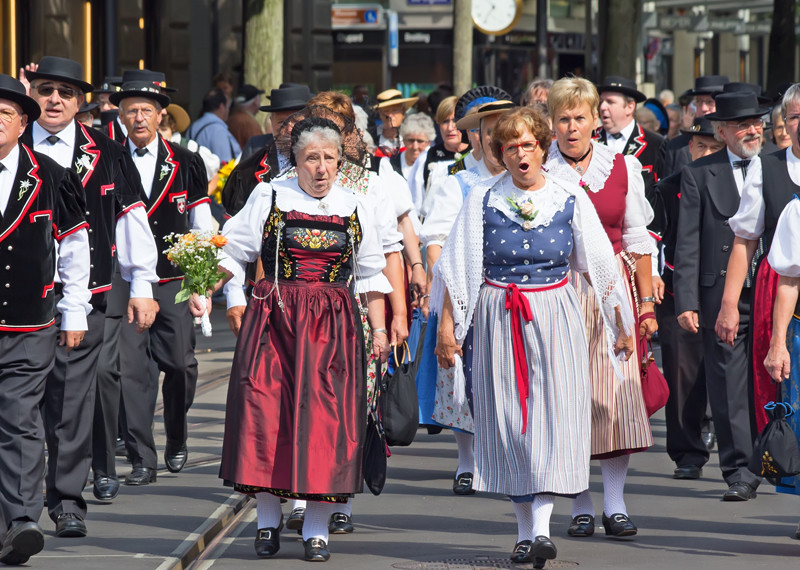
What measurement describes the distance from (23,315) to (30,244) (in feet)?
0.99

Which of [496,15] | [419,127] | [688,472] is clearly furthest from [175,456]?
[496,15]

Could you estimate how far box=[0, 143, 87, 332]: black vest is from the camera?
7.05m

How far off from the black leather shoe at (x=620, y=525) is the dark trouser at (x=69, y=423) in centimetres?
246

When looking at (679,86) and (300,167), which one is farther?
(679,86)

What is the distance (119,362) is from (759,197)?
11.9 ft

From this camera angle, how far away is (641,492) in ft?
30.6

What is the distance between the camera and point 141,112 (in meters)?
9.66

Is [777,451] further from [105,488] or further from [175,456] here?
[175,456]

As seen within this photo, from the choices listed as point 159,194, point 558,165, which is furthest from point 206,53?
point 558,165

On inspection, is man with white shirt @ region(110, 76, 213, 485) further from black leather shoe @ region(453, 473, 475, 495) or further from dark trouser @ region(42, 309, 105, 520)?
black leather shoe @ region(453, 473, 475, 495)

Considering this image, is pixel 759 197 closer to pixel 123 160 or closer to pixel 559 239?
pixel 559 239

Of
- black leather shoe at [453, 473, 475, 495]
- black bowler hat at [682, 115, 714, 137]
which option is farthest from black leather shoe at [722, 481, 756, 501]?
black bowler hat at [682, 115, 714, 137]

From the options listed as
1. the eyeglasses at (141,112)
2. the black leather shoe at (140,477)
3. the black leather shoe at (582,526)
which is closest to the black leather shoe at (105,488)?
the black leather shoe at (140,477)

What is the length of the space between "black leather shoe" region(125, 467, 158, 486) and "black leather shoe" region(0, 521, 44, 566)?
233 centimetres
